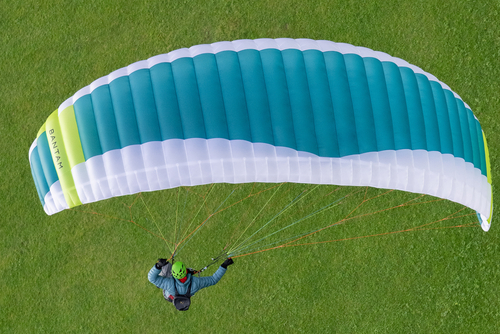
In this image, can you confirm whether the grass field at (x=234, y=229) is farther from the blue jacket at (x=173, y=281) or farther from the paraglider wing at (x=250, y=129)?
the paraglider wing at (x=250, y=129)

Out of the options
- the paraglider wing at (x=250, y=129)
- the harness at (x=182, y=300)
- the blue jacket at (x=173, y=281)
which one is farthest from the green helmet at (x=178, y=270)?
the paraglider wing at (x=250, y=129)

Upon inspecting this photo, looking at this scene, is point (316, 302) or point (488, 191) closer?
point (488, 191)

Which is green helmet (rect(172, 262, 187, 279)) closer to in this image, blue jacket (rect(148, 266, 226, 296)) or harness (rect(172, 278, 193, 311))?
blue jacket (rect(148, 266, 226, 296))

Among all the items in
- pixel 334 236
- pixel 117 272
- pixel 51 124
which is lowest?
pixel 117 272

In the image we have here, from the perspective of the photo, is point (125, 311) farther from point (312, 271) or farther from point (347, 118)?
point (347, 118)

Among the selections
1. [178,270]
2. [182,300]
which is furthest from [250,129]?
[182,300]

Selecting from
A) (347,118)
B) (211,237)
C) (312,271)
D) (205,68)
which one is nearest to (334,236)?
(312,271)

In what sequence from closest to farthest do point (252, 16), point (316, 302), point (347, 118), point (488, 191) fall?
point (347, 118), point (488, 191), point (316, 302), point (252, 16)

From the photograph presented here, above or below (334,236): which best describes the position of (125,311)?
below
